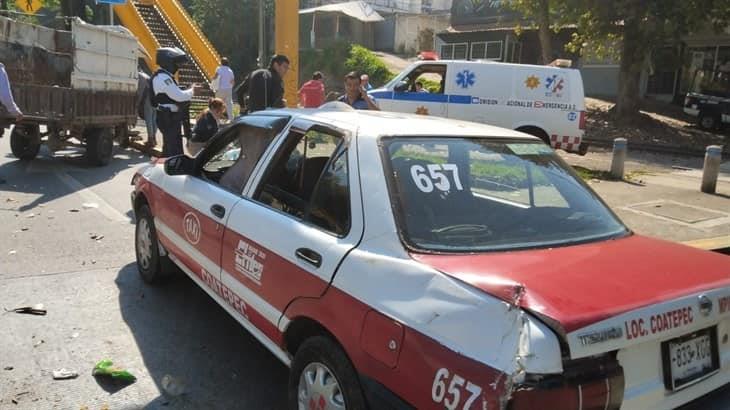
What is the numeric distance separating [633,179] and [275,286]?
10.5 meters

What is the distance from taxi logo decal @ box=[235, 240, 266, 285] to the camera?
3.05 metres

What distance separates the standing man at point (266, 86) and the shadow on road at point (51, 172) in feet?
9.65

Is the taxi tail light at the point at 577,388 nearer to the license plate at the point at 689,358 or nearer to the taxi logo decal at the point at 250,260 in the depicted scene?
the license plate at the point at 689,358

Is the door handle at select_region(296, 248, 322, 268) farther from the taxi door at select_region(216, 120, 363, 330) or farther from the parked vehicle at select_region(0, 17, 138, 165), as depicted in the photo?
the parked vehicle at select_region(0, 17, 138, 165)

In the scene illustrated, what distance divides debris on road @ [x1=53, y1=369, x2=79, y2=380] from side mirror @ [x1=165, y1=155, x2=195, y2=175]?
1433 millimetres

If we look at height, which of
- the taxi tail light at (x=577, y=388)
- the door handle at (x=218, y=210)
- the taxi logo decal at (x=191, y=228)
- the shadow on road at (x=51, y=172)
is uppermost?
the door handle at (x=218, y=210)

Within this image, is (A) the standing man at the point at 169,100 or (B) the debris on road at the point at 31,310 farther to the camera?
(A) the standing man at the point at 169,100

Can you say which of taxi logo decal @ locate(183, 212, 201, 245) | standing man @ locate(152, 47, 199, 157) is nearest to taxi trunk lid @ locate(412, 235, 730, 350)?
taxi logo decal @ locate(183, 212, 201, 245)

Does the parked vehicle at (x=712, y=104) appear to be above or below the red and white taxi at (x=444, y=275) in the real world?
above

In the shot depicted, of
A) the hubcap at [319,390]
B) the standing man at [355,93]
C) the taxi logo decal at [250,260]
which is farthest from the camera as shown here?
the standing man at [355,93]

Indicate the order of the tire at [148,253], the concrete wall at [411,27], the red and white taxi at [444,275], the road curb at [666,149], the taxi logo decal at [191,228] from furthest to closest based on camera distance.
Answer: the concrete wall at [411,27] < the road curb at [666,149] < the tire at [148,253] < the taxi logo decal at [191,228] < the red and white taxi at [444,275]

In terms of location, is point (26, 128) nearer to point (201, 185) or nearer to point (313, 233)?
point (201, 185)

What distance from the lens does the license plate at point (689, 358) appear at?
2.12 m

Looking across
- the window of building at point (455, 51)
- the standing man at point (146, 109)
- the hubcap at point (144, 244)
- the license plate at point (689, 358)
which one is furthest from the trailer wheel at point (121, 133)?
the window of building at point (455, 51)
